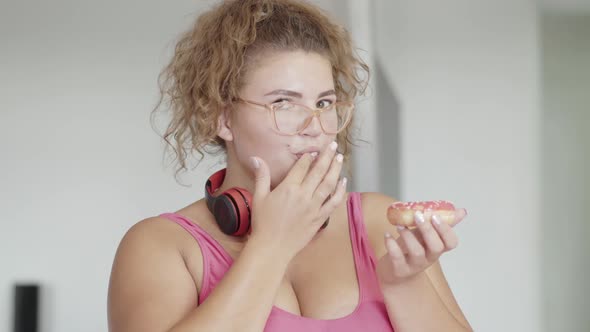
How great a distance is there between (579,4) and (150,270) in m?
1.96

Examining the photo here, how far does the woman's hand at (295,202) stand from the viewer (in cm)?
129

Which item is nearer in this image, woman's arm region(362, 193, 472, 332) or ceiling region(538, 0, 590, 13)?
woman's arm region(362, 193, 472, 332)

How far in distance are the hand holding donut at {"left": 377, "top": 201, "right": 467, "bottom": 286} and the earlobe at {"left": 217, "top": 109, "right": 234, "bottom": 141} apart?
0.42 m

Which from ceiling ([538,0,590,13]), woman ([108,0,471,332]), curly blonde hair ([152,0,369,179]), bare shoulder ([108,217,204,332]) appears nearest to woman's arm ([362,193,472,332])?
woman ([108,0,471,332])

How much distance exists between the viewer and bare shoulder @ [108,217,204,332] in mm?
1313

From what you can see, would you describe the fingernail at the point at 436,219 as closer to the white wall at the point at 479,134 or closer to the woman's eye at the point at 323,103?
the woman's eye at the point at 323,103

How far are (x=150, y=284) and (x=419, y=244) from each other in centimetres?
50

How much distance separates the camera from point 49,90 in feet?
9.61

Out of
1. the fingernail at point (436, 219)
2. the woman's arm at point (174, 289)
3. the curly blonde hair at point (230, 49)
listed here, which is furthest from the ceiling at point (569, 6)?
the woman's arm at point (174, 289)

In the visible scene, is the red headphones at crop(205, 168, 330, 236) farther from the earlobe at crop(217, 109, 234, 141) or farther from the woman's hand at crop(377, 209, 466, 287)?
the woman's hand at crop(377, 209, 466, 287)

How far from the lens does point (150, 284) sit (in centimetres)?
135

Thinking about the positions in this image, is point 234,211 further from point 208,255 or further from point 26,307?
point 26,307

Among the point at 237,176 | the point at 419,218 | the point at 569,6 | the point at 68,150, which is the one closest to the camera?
the point at 419,218

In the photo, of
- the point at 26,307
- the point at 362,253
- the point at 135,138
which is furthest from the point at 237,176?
the point at 26,307
